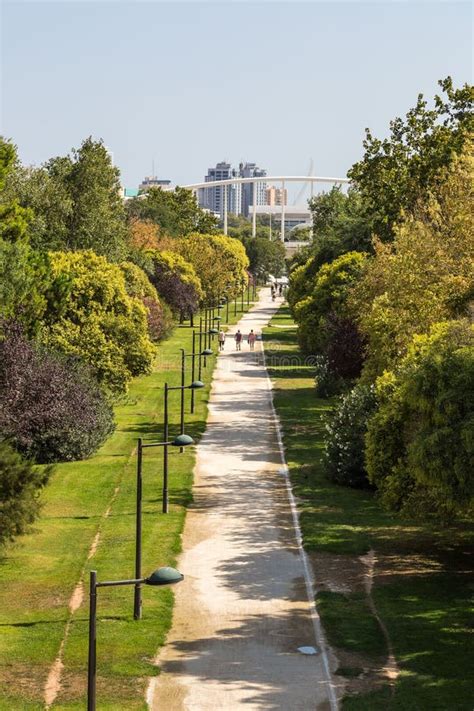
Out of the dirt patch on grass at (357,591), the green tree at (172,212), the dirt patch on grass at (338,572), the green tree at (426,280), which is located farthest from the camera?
the green tree at (172,212)

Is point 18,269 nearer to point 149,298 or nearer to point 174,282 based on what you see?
point 149,298

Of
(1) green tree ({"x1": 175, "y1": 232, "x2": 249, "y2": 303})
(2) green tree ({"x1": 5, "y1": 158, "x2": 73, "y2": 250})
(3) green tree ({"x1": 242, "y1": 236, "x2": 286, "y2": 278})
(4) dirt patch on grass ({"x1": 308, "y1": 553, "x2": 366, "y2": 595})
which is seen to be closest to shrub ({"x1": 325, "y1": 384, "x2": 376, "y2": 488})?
(4) dirt patch on grass ({"x1": 308, "y1": 553, "x2": 366, "y2": 595})

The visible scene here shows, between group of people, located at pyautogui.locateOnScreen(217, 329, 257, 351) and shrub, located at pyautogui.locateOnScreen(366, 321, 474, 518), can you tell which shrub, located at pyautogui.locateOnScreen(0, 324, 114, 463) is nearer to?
shrub, located at pyautogui.locateOnScreen(366, 321, 474, 518)

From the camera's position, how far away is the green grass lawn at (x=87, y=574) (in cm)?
2186

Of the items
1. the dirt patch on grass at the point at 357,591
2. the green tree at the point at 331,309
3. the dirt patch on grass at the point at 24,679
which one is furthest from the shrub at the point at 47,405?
the dirt patch on grass at the point at 24,679

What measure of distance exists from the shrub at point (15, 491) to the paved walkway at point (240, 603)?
13.4ft

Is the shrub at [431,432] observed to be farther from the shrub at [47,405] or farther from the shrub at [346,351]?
the shrub at [346,351]

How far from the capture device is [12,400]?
39594 mm

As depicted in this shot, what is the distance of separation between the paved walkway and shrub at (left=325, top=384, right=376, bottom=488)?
203 centimetres

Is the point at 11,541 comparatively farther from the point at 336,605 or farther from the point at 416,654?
the point at 416,654

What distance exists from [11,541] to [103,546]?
323cm

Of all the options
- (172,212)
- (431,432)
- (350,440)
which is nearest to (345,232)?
(350,440)

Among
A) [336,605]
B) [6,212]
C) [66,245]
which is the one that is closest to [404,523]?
[336,605]

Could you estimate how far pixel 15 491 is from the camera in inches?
1096
